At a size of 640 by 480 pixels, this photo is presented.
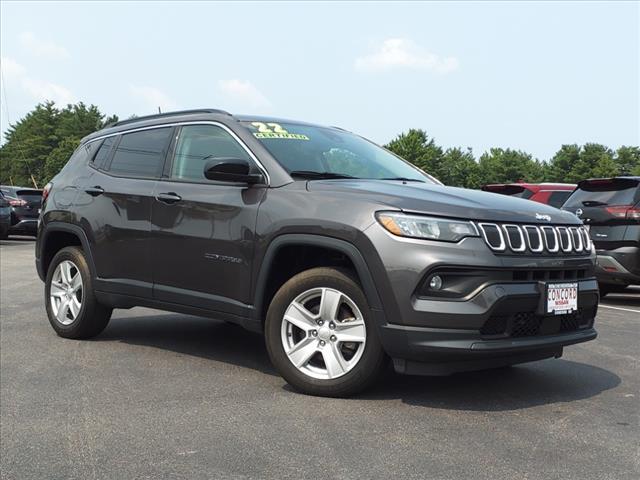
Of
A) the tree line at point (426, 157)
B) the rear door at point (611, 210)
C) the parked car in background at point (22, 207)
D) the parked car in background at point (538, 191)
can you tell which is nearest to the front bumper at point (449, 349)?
the rear door at point (611, 210)

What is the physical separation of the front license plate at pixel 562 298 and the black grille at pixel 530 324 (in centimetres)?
Answer: 6

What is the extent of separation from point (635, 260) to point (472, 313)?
5.92 metres

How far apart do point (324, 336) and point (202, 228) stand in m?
1.23

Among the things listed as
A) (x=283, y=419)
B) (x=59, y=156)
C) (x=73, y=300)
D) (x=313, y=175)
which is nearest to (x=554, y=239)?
(x=313, y=175)

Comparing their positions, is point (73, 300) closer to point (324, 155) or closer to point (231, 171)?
point (231, 171)

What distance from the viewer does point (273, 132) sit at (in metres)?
5.25

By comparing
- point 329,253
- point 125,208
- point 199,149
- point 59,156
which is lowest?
point 329,253

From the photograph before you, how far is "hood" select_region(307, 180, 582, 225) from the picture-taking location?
4105 mm

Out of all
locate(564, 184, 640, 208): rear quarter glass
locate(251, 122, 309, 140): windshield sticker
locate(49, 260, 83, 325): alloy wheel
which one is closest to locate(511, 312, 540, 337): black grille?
locate(251, 122, 309, 140): windshield sticker

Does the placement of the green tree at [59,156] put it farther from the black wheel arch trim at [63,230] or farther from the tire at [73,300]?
the tire at [73,300]

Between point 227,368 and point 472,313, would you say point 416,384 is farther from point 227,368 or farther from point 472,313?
point 227,368

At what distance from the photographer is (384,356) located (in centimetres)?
427

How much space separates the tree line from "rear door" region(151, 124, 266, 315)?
240 ft

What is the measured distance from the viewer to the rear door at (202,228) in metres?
4.84
